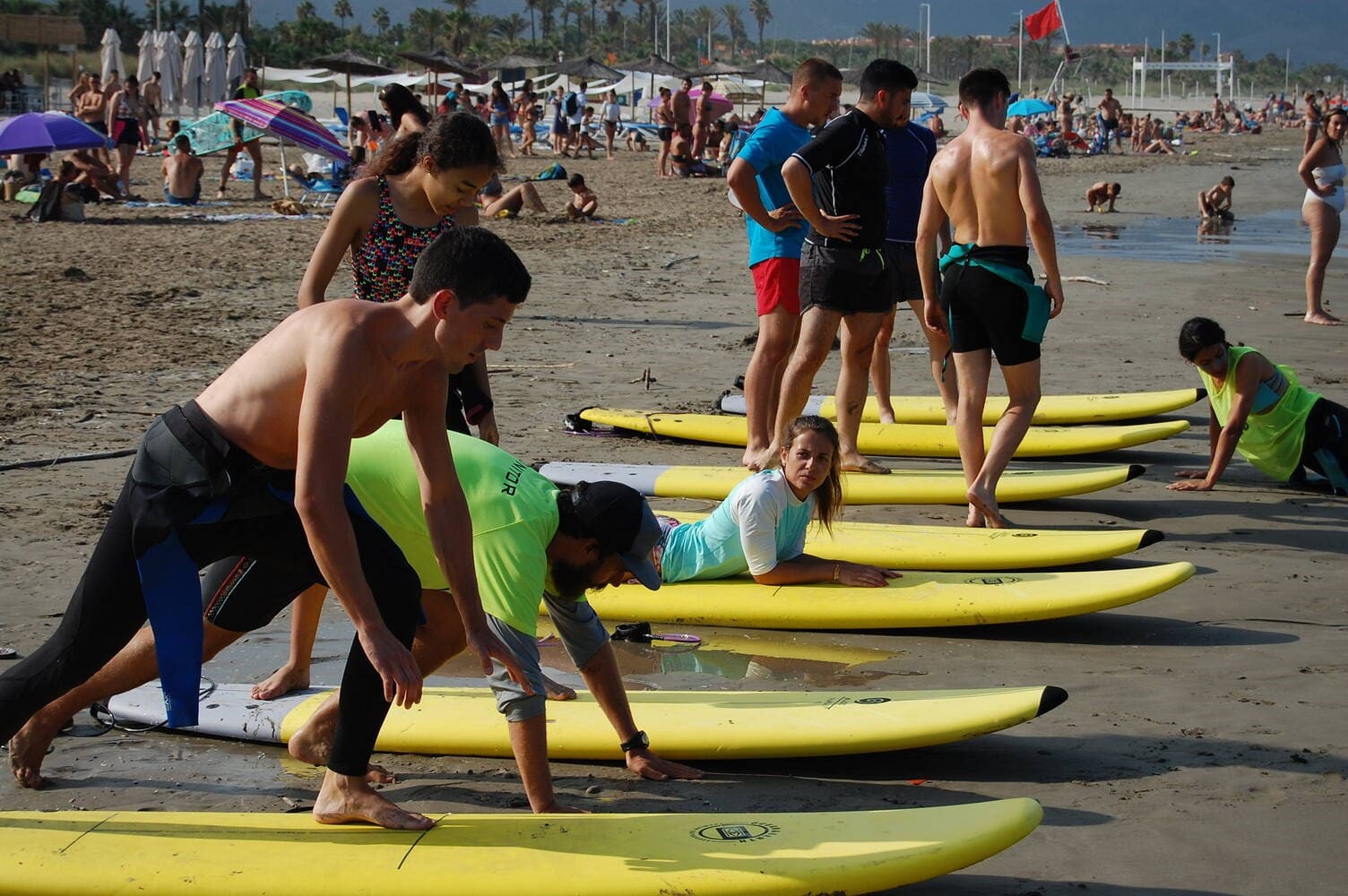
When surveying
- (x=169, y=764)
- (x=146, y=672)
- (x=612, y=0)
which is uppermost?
(x=612, y=0)

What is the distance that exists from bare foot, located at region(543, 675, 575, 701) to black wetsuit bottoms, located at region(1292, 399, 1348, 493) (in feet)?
14.5

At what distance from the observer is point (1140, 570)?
5.19 m

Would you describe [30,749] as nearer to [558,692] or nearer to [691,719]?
[558,692]

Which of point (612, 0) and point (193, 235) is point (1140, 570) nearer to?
point (193, 235)

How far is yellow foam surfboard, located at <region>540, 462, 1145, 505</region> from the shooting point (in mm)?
6785

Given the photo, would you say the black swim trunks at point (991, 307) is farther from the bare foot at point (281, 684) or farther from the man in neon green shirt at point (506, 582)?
the bare foot at point (281, 684)

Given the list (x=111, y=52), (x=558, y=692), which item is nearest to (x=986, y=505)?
(x=558, y=692)

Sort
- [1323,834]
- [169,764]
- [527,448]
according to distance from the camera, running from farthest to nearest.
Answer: [527,448], [169,764], [1323,834]

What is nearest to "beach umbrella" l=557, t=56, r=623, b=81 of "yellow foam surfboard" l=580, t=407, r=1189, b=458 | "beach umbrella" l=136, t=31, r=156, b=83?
"beach umbrella" l=136, t=31, r=156, b=83

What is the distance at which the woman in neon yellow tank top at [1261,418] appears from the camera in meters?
6.84

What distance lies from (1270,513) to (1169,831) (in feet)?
12.2

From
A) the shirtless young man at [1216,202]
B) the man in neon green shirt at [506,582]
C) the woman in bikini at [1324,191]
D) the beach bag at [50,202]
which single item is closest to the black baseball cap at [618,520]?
the man in neon green shirt at [506,582]

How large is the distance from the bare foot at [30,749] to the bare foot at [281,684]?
66cm

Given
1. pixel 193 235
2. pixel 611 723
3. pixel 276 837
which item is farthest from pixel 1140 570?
pixel 193 235
